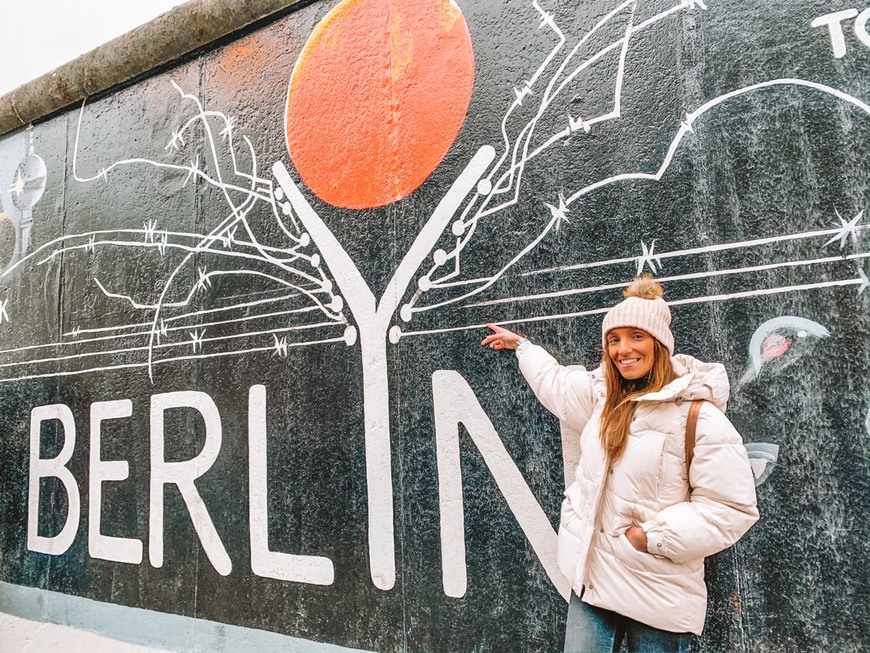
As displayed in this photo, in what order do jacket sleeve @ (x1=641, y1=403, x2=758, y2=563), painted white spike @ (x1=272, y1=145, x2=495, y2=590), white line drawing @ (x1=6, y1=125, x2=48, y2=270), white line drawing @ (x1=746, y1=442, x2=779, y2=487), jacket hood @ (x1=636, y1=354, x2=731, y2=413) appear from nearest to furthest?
1. jacket sleeve @ (x1=641, y1=403, x2=758, y2=563)
2. jacket hood @ (x1=636, y1=354, x2=731, y2=413)
3. white line drawing @ (x1=746, y1=442, x2=779, y2=487)
4. painted white spike @ (x1=272, y1=145, x2=495, y2=590)
5. white line drawing @ (x1=6, y1=125, x2=48, y2=270)

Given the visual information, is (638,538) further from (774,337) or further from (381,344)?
(381,344)

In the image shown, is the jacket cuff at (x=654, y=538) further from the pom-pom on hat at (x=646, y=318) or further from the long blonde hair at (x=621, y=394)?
the pom-pom on hat at (x=646, y=318)

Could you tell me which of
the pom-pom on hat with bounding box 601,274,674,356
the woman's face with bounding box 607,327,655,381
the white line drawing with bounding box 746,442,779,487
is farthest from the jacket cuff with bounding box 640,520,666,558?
the white line drawing with bounding box 746,442,779,487

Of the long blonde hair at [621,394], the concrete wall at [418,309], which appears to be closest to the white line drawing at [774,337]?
the concrete wall at [418,309]

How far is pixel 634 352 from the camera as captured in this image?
207 centimetres

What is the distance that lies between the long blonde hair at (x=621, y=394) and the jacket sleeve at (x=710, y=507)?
0.22 m

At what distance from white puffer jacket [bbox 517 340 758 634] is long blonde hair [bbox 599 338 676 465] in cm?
3

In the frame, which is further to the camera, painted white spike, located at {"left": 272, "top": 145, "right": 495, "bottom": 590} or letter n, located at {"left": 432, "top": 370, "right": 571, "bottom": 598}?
painted white spike, located at {"left": 272, "top": 145, "right": 495, "bottom": 590}

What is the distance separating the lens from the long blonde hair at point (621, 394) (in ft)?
6.61

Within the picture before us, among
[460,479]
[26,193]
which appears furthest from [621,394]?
[26,193]

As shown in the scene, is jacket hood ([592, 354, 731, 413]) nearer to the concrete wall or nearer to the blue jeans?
the concrete wall

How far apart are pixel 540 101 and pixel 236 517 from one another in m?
3.02

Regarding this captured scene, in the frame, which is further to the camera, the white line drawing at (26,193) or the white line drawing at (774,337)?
the white line drawing at (26,193)

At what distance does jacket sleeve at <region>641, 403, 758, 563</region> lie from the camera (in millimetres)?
1797
